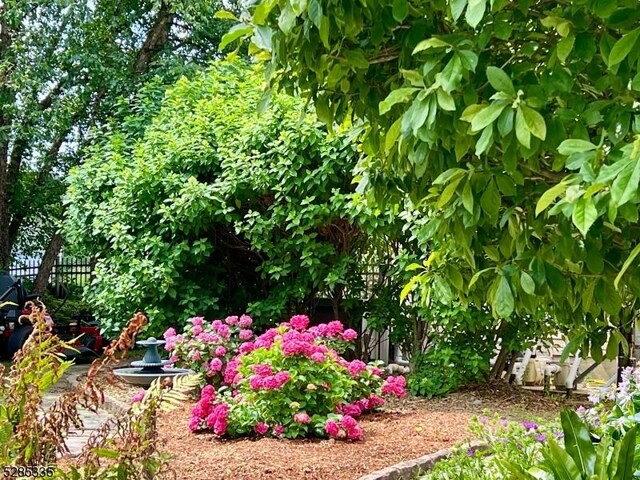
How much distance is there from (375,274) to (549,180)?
20.6 feet

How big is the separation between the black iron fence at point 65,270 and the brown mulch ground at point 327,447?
878cm

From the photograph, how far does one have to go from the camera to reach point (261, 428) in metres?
4.78

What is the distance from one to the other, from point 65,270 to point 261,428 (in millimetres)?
10549

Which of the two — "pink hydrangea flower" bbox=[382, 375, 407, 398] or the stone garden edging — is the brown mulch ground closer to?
the stone garden edging

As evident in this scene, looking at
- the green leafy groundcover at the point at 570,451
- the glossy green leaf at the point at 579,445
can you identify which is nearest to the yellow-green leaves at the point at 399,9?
the green leafy groundcover at the point at 570,451

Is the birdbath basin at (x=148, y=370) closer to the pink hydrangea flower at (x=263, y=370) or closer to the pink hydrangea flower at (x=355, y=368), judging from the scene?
the pink hydrangea flower at (x=263, y=370)

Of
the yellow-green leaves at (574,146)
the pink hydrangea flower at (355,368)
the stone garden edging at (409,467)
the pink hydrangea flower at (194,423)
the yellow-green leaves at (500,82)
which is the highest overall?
the yellow-green leaves at (500,82)

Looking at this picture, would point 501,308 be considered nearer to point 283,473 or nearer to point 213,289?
point 283,473

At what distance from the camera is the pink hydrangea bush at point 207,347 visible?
6.14 metres

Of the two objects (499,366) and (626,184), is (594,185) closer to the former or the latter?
(626,184)

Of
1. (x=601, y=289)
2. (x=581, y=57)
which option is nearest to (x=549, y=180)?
(x=601, y=289)

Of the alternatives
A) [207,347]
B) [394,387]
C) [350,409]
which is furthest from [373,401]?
[207,347]

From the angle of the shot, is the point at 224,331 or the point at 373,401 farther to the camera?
the point at 224,331

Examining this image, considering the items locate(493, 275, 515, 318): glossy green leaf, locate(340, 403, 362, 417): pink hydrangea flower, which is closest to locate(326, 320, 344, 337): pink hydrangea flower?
locate(340, 403, 362, 417): pink hydrangea flower
